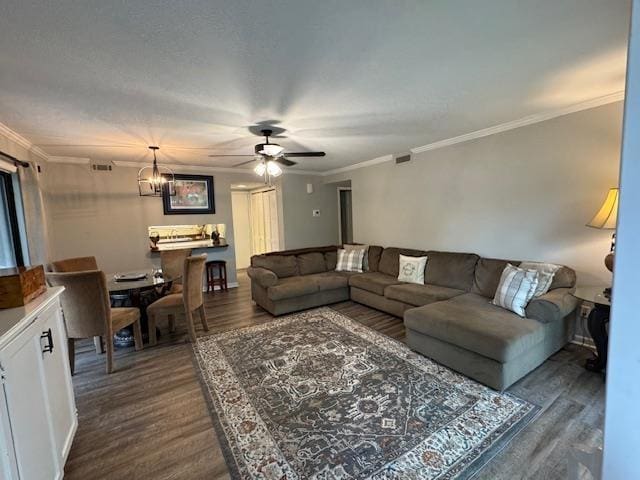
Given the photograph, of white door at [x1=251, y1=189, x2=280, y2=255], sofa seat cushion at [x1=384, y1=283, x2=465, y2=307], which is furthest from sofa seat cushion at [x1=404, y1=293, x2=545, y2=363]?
white door at [x1=251, y1=189, x2=280, y2=255]

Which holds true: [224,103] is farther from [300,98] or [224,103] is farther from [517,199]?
[517,199]

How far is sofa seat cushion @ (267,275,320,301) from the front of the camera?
13.0 feet

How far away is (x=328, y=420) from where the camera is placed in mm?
1996

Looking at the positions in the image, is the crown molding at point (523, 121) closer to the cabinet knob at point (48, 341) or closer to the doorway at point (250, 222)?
the doorway at point (250, 222)

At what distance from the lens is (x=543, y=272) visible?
281cm

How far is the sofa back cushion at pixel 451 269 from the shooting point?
365 cm

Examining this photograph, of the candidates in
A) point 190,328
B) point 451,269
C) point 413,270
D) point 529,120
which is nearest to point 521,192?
point 529,120

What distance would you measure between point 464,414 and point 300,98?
2.77 m

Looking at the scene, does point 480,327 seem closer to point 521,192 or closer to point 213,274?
point 521,192

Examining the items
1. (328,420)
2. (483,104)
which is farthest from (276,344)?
(483,104)

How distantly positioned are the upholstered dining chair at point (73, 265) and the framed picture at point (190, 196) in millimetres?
1658

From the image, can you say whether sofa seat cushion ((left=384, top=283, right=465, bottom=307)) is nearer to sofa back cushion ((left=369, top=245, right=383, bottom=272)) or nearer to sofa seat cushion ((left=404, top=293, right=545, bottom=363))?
sofa seat cushion ((left=404, top=293, right=545, bottom=363))

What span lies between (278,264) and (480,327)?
3012 millimetres

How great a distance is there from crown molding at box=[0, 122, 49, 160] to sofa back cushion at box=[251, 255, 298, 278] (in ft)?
10.3
